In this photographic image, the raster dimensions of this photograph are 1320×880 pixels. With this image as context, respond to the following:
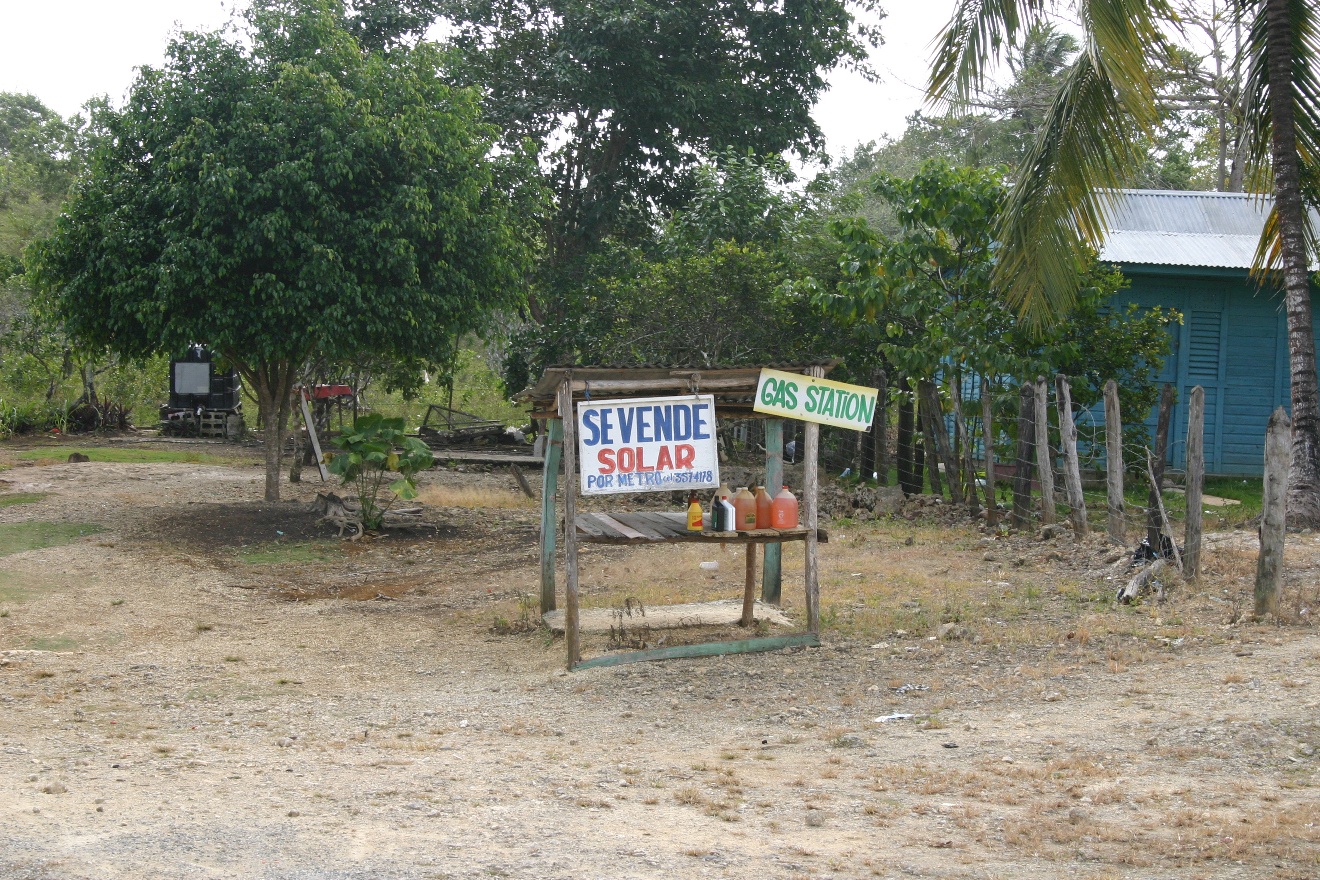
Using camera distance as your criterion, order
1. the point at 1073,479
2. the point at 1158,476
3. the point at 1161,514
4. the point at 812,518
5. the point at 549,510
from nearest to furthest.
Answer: the point at 812,518
the point at 549,510
the point at 1161,514
the point at 1158,476
the point at 1073,479

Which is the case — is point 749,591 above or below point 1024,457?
below

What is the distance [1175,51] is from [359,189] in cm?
860

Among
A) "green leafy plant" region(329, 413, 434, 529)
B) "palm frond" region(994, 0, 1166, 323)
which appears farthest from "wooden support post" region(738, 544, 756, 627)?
"green leafy plant" region(329, 413, 434, 529)

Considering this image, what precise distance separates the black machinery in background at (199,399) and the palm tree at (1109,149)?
834 inches

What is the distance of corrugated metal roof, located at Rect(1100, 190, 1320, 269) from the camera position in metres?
16.0

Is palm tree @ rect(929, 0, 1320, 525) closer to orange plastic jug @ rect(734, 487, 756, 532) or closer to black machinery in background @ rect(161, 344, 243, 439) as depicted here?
orange plastic jug @ rect(734, 487, 756, 532)

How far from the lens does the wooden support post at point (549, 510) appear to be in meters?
8.33

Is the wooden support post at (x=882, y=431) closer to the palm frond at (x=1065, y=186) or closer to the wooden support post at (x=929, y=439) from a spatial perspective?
the wooden support post at (x=929, y=439)

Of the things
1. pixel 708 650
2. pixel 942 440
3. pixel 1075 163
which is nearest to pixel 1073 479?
pixel 1075 163

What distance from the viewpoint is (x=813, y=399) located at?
749 cm

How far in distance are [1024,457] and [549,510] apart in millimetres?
5582

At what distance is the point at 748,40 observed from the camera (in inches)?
925

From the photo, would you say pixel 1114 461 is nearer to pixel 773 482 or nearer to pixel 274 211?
pixel 773 482

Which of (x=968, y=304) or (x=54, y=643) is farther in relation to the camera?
(x=968, y=304)
